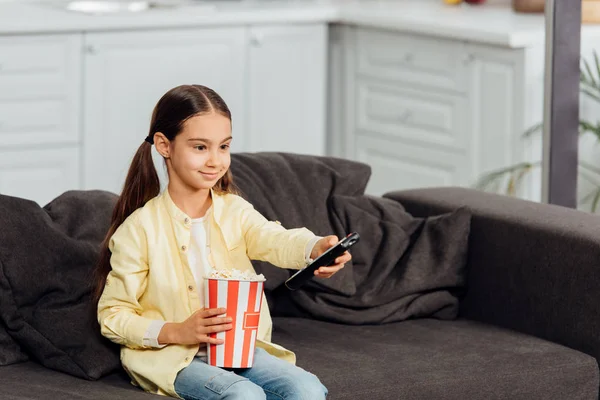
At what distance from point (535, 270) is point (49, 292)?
1.03 metres

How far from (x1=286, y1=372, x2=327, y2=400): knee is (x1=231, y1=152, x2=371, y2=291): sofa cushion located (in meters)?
0.56

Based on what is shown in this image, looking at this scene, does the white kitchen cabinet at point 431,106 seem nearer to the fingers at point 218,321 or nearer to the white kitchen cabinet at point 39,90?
the white kitchen cabinet at point 39,90

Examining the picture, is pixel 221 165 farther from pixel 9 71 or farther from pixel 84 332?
pixel 9 71

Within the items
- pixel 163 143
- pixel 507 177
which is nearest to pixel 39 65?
pixel 507 177

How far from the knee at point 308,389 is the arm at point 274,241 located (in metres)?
0.19

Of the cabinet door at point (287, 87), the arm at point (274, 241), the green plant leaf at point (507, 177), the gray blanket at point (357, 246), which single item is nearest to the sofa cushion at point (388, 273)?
the gray blanket at point (357, 246)

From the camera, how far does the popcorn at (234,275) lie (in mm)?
1986

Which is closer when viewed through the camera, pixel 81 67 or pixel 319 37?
pixel 81 67

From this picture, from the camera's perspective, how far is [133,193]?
2.22 meters

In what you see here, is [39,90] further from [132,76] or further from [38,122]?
[132,76]

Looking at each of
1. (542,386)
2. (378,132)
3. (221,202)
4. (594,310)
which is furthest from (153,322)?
(378,132)

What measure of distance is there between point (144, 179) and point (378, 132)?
8.12ft

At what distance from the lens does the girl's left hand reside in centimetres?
202

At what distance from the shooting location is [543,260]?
104 inches
